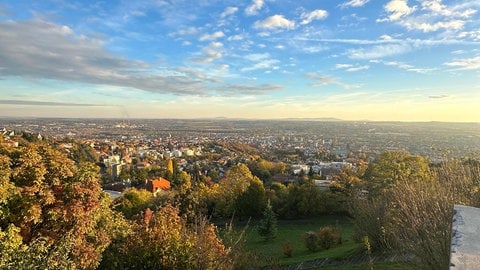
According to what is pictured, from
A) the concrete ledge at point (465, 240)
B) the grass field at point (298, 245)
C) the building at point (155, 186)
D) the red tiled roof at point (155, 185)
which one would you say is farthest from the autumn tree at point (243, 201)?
the concrete ledge at point (465, 240)

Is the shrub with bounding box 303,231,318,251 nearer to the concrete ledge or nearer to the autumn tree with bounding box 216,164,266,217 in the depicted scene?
the autumn tree with bounding box 216,164,266,217

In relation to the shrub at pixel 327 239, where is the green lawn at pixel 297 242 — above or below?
below

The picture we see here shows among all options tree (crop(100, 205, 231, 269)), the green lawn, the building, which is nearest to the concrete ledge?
tree (crop(100, 205, 231, 269))

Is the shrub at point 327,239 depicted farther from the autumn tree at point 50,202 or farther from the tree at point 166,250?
the autumn tree at point 50,202

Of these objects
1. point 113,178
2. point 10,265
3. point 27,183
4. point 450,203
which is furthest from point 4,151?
point 113,178

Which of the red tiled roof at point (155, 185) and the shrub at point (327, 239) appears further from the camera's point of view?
the red tiled roof at point (155, 185)

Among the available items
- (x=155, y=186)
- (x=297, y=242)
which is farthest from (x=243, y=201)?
(x=155, y=186)
